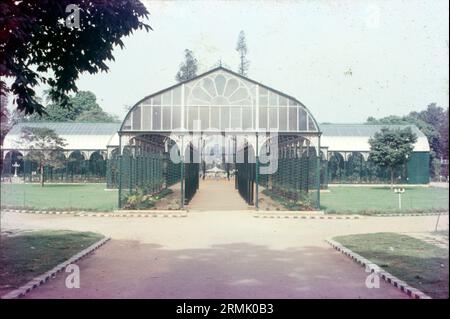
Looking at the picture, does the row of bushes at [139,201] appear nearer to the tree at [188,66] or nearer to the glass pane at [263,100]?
the glass pane at [263,100]

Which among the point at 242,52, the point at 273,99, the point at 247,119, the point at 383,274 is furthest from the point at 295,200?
the point at 242,52

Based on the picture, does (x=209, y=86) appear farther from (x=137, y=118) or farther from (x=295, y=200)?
(x=295, y=200)

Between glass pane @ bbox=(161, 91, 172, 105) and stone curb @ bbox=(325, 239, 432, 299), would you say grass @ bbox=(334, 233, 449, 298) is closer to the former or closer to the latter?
stone curb @ bbox=(325, 239, 432, 299)

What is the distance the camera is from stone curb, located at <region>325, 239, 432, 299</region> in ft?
22.6

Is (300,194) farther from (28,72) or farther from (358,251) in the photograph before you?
(28,72)

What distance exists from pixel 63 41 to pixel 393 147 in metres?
32.9

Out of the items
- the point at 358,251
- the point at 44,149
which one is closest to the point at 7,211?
the point at 358,251

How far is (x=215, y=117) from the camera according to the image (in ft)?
79.2

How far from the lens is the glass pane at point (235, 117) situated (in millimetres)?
24208

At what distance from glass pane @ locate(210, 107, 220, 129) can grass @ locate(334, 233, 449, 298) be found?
1241cm

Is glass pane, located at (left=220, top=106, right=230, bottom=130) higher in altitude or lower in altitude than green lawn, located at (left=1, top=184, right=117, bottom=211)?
higher

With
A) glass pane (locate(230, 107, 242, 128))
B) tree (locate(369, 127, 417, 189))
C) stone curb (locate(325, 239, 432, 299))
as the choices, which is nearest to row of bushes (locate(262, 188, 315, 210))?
glass pane (locate(230, 107, 242, 128))

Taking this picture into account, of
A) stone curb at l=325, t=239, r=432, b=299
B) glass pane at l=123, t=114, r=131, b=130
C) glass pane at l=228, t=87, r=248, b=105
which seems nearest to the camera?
stone curb at l=325, t=239, r=432, b=299

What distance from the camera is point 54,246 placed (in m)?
10.9
